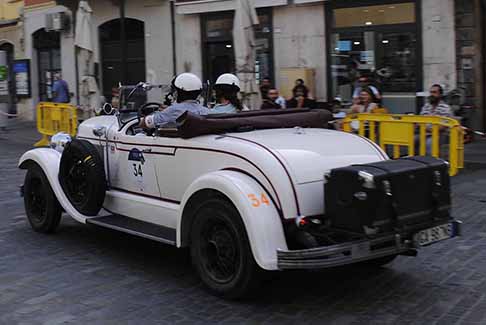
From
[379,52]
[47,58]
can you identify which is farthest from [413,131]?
[47,58]

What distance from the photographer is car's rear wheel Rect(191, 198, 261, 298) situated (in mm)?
5305

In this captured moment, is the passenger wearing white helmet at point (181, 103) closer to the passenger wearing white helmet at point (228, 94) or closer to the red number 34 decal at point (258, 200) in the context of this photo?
the passenger wearing white helmet at point (228, 94)

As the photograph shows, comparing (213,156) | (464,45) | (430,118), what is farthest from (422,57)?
(213,156)

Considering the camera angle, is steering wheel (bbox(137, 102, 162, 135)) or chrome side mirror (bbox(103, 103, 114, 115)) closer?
steering wheel (bbox(137, 102, 162, 135))

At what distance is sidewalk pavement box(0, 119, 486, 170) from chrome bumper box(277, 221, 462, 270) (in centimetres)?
734

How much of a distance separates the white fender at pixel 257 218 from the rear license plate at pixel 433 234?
96 centimetres

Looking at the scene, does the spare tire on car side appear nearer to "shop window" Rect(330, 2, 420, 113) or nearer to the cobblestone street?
the cobblestone street

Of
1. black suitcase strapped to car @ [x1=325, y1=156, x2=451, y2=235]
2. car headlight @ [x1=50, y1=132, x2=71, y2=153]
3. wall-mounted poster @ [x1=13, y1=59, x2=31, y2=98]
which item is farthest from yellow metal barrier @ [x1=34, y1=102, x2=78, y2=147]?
black suitcase strapped to car @ [x1=325, y1=156, x2=451, y2=235]

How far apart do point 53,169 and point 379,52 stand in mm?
9746

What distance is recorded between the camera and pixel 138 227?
6449 mm

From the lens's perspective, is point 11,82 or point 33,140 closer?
point 33,140

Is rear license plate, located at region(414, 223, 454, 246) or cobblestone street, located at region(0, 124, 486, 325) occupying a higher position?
rear license plate, located at region(414, 223, 454, 246)

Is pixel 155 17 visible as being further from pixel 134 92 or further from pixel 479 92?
pixel 134 92

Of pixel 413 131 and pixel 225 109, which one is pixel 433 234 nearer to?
pixel 225 109
